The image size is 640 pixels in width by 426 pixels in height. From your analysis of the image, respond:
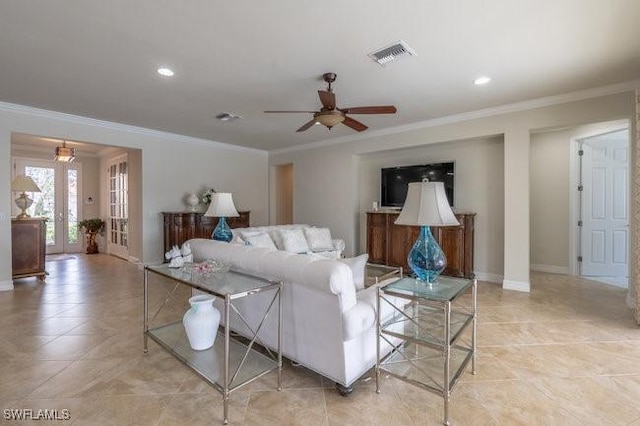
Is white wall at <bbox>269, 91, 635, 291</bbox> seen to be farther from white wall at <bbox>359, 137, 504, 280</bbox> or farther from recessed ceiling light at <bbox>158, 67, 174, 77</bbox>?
recessed ceiling light at <bbox>158, 67, 174, 77</bbox>

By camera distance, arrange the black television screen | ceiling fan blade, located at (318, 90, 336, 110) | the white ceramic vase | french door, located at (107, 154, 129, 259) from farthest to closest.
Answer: french door, located at (107, 154, 129, 259) → the black television screen → ceiling fan blade, located at (318, 90, 336, 110) → the white ceramic vase

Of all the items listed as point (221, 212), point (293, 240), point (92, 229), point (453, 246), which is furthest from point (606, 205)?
point (92, 229)

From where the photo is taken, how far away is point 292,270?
2006mm

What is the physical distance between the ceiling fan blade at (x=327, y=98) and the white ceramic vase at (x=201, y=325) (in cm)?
202

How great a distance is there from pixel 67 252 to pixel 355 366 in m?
8.49

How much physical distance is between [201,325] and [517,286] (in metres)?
4.07

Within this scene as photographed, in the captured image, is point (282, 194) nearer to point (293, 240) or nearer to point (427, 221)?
point (293, 240)

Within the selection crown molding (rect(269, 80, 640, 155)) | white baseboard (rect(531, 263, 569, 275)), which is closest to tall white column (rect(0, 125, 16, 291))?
crown molding (rect(269, 80, 640, 155))

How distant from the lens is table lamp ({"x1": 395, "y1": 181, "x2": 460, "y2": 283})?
208cm

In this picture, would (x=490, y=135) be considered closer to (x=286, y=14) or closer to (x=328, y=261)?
(x=286, y=14)

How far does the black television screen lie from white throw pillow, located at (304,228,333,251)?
141cm

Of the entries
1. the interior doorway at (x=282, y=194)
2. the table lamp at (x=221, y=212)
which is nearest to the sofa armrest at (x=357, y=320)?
the table lamp at (x=221, y=212)

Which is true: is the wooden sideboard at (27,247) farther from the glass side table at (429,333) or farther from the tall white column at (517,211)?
the tall white column at (517,211)

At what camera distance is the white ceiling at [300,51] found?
2.21m
